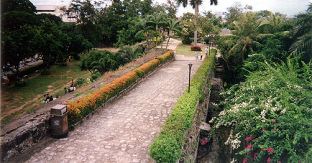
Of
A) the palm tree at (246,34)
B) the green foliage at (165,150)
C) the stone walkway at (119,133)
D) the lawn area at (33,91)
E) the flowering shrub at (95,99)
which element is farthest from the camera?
the palm tree at (246,34)

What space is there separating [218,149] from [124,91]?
6.30m

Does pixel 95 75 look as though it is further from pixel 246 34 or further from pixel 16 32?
pixel 246 34

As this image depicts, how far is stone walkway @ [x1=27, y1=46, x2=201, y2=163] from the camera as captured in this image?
619cm

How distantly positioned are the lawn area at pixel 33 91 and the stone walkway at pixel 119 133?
9.07m

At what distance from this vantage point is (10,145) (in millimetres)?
5621

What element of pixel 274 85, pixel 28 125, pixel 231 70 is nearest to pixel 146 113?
pixel 28 125

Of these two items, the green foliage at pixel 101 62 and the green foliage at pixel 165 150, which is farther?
the green foliage at pixel 101 62

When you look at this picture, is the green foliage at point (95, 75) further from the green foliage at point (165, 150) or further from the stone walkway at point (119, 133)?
the green foliage at point (165, 150)

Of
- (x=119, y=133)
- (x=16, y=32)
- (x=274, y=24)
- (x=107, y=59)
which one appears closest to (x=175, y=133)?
(x=119, y=133)

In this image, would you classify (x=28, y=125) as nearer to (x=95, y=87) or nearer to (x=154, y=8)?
(x=95, y=87)

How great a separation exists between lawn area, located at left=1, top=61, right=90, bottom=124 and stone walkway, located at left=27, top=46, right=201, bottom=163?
29.7 ft

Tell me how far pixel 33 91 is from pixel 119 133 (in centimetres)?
1743

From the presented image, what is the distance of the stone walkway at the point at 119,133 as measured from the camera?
6.19 metres

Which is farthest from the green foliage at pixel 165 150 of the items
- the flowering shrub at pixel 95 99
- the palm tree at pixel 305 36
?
the palm tree at pixel 305 36
